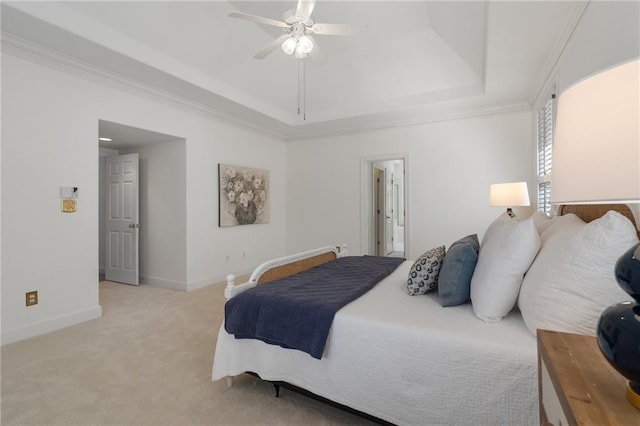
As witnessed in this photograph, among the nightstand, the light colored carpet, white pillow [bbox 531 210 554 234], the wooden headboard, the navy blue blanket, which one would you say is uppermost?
the wooden headboard

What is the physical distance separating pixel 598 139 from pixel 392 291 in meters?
1.53

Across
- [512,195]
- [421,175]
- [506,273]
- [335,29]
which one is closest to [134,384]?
[506,273]

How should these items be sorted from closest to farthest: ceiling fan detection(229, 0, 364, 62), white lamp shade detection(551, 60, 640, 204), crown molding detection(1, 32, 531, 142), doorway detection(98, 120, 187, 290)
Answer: white lamp shade detection(551, 60, 640, 204)
ceiling fan detection(229, 0, 364, 62)
crown molding detection(1, 32, 531, 142)
doorway detection(98, 120, 187, 290)

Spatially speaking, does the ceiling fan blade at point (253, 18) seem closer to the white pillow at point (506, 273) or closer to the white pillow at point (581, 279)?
the white pillow at point (506, 273)

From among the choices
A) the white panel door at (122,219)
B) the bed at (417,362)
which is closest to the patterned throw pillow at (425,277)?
the bed at (417,362)

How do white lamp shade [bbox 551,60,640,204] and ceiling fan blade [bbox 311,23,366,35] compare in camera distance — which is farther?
ceiling fan blade [bbox 311,23,366,35]

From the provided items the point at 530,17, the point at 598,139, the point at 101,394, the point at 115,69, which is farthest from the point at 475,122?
the point at 101,394

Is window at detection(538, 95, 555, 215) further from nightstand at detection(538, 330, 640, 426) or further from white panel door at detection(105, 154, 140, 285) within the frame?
white panel door at detection(105, 154, 140, 285)

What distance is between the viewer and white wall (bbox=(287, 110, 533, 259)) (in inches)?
171

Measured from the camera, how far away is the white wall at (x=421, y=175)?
4355 mm

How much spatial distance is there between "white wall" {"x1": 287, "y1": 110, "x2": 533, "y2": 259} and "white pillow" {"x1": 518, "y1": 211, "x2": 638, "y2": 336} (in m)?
3.51

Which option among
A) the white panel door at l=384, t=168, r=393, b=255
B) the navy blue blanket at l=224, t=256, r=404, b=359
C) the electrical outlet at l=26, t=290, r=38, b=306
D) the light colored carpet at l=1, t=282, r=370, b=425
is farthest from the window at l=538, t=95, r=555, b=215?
the electrical outlet at l=26, t=290, r=38, b=306

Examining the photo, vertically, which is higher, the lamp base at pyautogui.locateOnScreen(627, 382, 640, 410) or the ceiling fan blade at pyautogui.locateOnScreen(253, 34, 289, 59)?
the ceiling fan blade at pyautogui.locateOnScreen(253, 34, 289, 59)

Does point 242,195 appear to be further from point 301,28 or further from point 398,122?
point 301,28
